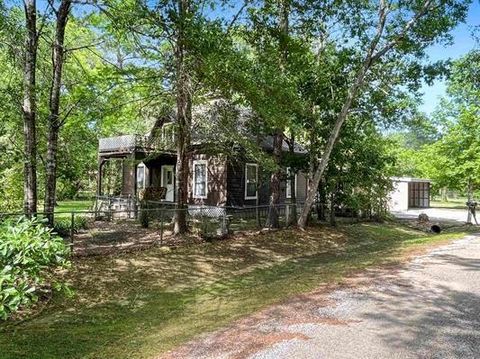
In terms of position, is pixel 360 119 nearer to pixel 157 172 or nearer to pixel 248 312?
pixel 157 172

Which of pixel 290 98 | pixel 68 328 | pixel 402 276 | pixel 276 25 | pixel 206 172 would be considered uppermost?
pixel 276 25

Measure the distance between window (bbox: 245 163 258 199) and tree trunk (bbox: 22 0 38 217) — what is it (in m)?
11.1

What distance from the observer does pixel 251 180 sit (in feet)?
65.7

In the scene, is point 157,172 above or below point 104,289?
above

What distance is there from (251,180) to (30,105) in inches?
456

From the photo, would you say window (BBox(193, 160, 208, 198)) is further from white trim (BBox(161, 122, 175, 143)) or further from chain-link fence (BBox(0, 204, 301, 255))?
white trim (BBox(161, 122, 175, 143))

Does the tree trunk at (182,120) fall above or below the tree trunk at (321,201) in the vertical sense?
above

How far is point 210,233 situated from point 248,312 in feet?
22.6

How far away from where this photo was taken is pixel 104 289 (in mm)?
8906

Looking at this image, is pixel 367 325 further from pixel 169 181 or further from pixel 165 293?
pixel 169 181

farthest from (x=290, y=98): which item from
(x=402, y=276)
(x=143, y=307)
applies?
(x=143, y=307)

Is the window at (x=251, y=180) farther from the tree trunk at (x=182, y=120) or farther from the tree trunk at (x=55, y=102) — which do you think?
the tree trunk at (x=55, y=102)

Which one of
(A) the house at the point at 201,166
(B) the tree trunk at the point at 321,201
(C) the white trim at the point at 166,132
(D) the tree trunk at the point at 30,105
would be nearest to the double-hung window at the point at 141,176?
(A) the house at the point at 201,166

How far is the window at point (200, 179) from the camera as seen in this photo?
65.6 feet
